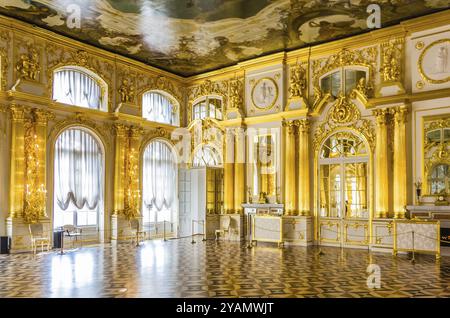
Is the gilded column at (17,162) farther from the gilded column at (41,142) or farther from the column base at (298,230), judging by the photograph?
the column base at (298,230)

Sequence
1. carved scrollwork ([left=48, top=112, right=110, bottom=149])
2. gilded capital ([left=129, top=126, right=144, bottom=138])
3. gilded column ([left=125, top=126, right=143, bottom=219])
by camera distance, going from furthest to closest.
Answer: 1. gilded capital ([left=129, top=126, right=144, bottom=138])
2. gilded column ([left=125, top=126, right=143, bottom=219])
3. carved scrollwork ([left=48, top=112, right=110, bottom=149])

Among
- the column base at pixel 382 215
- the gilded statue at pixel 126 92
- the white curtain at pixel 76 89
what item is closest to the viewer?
the column base at pixel 382 215

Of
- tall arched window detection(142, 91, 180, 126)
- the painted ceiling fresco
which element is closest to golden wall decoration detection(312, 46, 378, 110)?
the painted ceiling fresco

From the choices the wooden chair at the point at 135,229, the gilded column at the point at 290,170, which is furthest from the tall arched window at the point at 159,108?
the gilded column at the point at 290,170

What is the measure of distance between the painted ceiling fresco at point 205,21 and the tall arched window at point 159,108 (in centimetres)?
188

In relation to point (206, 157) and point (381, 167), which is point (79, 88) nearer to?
point (206, 157)

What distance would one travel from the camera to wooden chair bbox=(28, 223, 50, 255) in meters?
10.6

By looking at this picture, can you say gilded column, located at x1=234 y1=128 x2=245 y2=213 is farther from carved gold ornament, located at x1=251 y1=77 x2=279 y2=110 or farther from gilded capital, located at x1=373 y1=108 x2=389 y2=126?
gilded capital, located at x1=373 y1=108 x2=389 y2=126

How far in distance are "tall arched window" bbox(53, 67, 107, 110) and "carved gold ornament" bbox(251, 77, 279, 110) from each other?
16.6ft

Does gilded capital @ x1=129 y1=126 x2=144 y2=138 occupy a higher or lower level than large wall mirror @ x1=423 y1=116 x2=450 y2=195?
higher

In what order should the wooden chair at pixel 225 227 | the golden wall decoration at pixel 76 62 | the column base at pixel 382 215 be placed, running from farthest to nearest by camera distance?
the wooden chair at pixel 225 227, the golden wall decoration at pixel 76 62, the column base at pixel 382 215

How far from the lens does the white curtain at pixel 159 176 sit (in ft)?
48.6

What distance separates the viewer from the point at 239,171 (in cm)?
1441

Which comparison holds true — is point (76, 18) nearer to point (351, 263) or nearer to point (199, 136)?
point (199, 136)
